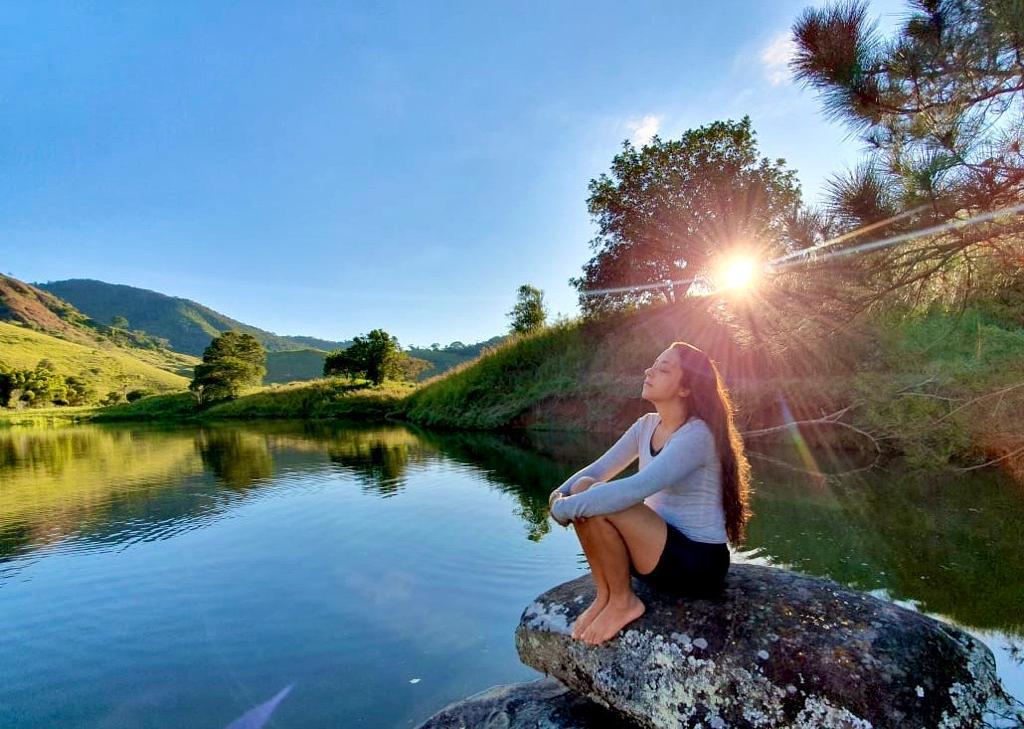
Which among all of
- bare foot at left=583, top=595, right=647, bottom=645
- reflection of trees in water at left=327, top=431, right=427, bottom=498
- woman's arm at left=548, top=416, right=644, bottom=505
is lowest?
reflection of trees in water at left=327, top=431, right=427, bottom=498

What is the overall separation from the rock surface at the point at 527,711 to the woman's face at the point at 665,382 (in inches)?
57.9

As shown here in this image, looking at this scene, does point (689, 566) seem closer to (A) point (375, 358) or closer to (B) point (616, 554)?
(B) point (616, 554)

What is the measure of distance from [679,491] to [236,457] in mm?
16704

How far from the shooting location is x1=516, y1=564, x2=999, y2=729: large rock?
6.15 ft

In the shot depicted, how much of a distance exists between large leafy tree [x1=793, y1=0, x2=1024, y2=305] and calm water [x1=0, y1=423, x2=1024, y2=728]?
116 inches

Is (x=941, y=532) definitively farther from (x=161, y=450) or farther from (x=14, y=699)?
(x=161, y=450)

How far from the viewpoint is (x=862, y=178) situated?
447 centimetres

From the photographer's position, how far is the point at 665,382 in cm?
245

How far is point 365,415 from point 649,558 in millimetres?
32598

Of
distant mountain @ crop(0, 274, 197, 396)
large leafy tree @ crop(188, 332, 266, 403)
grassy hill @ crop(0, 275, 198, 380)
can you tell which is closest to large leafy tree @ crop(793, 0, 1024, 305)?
large leafy tree @ crop(188, 332, 266, 403)

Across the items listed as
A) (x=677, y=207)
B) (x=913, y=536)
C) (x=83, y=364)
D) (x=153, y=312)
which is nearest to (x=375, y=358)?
(x=677, y=207)

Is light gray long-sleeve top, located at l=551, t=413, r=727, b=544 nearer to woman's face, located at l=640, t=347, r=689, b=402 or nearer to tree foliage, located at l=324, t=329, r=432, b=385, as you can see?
woman's face, located at l=640, t=347, r=689, b=402

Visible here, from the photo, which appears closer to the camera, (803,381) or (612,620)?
(612,620)

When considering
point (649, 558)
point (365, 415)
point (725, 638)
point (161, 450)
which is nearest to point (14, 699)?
point (649, 558)
